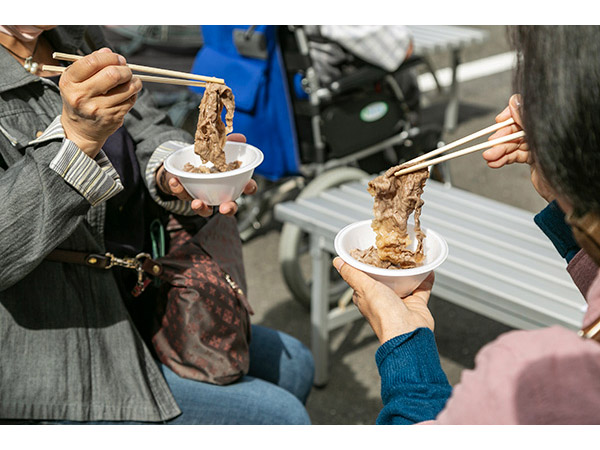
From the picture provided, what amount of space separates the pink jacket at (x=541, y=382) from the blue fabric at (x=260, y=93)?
2.53 meters

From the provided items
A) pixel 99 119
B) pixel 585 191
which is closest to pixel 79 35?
pixel 99 119

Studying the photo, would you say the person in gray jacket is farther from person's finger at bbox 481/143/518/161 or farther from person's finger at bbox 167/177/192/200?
person's finger at bbox 481/143/518/161

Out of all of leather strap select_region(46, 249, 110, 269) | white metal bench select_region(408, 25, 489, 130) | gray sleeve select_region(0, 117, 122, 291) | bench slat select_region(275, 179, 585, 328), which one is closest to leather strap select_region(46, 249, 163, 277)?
leather strap select_region(46, 249, 110, 269)

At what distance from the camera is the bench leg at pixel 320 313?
8.86 ft

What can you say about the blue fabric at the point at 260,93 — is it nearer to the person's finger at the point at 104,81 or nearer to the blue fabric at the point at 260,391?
the blue fabric at the point at 260,391

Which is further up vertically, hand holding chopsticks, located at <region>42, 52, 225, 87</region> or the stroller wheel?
hand holding chopsticks, located at <region>42, 52, 225, 87</region>

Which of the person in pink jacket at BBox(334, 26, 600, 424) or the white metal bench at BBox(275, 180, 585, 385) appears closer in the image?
the person in pink jacket at BBox(334, 26, 600, 424)

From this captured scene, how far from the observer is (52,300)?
4.93 ft

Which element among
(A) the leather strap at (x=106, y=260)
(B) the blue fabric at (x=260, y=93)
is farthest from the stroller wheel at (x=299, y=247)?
(A) the leather strap at (x=106, y=260)

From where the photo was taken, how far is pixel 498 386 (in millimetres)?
774

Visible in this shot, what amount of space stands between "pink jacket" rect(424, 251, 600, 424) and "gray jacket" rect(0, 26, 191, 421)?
35.9 inches

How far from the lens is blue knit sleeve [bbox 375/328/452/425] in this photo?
104 cm

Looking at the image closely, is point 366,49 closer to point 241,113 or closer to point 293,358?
point 241,113

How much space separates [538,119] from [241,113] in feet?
8.46
